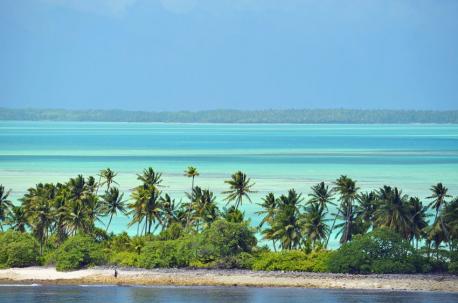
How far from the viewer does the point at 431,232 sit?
A: 3374 inches

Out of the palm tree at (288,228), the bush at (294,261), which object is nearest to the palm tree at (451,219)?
the bush at (294,261)

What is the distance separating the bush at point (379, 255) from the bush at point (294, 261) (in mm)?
1385

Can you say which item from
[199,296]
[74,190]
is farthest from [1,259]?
[199,296]

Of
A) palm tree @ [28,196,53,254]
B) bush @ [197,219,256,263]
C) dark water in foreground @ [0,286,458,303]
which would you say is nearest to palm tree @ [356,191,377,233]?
bush @ [197,219,256,263]

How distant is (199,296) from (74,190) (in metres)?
21.1

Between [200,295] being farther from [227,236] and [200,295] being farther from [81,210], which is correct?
[81,210]

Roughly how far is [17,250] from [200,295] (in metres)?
16.6

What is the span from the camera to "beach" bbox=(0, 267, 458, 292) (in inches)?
3171

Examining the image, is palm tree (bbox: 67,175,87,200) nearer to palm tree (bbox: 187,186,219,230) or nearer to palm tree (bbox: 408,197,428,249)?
palm tree (bbox: 187,186,219,230)

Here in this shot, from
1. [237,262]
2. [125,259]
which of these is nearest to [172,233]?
[125,259]

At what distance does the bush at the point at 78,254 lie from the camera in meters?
85.9

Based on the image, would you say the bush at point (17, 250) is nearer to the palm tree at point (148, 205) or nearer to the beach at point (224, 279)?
the beach at point (224, 279)

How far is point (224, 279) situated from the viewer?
83.2m

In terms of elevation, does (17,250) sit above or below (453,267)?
above
